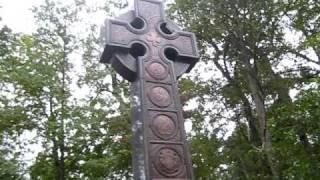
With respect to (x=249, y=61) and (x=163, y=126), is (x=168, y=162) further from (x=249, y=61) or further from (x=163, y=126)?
(x=249, y=61)

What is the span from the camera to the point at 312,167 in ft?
31.7

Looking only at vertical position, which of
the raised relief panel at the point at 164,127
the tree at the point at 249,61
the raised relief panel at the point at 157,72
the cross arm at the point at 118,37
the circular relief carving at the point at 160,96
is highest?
the tree at the point at 249,61

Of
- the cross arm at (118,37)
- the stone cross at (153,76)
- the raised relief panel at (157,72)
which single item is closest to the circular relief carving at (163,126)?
the stone cross at (153,76)

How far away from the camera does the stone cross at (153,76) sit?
4.18 meters

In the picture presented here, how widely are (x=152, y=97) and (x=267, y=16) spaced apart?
311 inches

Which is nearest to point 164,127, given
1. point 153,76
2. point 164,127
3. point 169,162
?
point 164,127

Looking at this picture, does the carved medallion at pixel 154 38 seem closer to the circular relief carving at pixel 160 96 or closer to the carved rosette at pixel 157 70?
the carved rosette at pixel 157 70

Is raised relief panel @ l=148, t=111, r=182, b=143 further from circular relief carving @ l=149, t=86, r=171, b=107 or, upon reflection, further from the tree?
the tree

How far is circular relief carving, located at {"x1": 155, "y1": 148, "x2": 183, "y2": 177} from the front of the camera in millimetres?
4113

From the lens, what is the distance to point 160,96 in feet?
15.3

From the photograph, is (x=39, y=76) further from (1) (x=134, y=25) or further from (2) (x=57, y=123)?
(1) (x=134, y=25)

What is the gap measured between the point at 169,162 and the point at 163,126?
0.41 meters

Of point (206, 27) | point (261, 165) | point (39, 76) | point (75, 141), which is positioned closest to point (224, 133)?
point (261, 165)

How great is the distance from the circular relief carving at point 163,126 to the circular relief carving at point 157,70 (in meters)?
0.54
